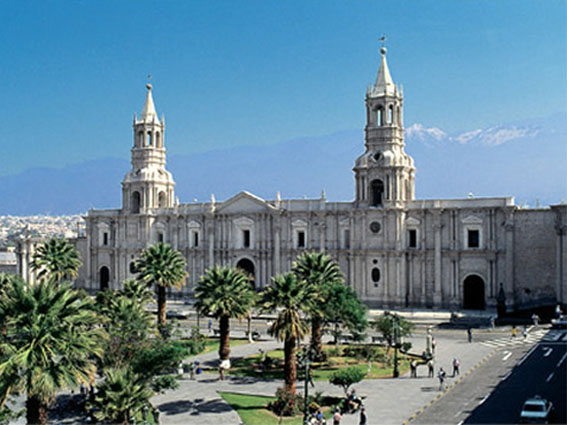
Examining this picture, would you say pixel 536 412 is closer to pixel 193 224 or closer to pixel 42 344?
pixel 42 344

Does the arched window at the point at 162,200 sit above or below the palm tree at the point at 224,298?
above

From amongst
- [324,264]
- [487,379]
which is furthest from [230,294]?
[487,379]

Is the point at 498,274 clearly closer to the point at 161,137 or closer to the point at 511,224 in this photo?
the point at 511,224

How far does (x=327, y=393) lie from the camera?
124 ft

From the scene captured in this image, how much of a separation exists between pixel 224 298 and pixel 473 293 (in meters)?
33.8

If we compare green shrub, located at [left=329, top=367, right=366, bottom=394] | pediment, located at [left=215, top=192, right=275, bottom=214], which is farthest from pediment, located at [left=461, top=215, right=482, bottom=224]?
green shrub, located at [left=329, top=367, right=366, bottom=394]

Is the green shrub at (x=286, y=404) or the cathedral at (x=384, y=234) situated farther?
the cathedral at (x=384, y=234)

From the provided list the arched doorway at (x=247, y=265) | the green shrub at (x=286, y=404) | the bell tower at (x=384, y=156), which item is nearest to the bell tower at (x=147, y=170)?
the arched doorway at (x=247, y=265)

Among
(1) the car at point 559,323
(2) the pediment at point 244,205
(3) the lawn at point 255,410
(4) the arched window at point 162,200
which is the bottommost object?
(3) the lawn at point 255,410

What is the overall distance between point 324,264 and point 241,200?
33.3 meters

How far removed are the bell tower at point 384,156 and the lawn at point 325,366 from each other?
26128mm

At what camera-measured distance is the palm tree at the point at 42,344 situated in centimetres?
2230

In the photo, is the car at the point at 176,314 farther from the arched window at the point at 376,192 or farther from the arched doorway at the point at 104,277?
the arched window at the point at 376,192

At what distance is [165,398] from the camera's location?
1457 inches
